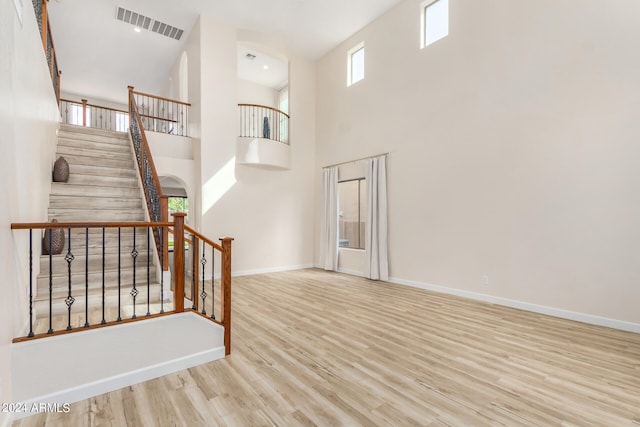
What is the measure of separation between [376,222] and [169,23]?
254 inches

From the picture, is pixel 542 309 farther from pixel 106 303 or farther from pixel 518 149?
pixel 106 303

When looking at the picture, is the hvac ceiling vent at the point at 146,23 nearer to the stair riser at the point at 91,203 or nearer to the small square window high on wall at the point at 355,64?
the small square window high on wall at the point at 355,64

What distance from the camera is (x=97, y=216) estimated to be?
4.52 m

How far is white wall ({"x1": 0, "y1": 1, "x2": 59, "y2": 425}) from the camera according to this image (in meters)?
1.97

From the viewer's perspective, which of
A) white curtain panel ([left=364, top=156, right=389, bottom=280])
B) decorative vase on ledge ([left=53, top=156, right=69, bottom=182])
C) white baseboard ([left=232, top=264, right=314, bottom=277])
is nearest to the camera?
decorative vase on ledge ([left=53, top=156, right=69, bottom=182])

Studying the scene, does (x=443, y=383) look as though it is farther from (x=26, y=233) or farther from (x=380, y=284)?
(x=26, y=233)

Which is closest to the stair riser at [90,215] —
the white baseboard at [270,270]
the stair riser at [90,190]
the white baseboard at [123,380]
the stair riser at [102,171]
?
the stair riser at [90,190]

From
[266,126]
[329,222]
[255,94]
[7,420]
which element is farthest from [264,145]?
[7,420]

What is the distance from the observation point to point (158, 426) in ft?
6.20

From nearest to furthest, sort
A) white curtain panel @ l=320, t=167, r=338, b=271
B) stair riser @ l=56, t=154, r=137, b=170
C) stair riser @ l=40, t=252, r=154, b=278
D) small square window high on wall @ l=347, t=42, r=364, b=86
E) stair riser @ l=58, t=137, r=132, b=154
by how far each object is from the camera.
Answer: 1. stair riser @ l=40, t=252, r=154, b=278
2. stair riser @ l=56, t=154, r=137, b=170
3. stair riser @ l=58, t=137, r=132, b=154
4. small square window high on wall @ l=347, t=42, r=364, b=86
5. white curtain panel @ l=320, t=167, r=338, b=271

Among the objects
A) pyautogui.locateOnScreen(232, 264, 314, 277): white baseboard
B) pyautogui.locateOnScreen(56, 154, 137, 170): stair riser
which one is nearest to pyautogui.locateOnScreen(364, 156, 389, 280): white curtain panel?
pyautogui.locateOnScreen(232, 264, 314, 277): white baseboard

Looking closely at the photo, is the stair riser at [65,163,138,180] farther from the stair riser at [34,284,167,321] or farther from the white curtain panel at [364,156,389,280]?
the white curtain panel at [364,156,389,280]

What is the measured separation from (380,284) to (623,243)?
11.5 ft

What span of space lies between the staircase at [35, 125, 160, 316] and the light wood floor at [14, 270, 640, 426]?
111cm
